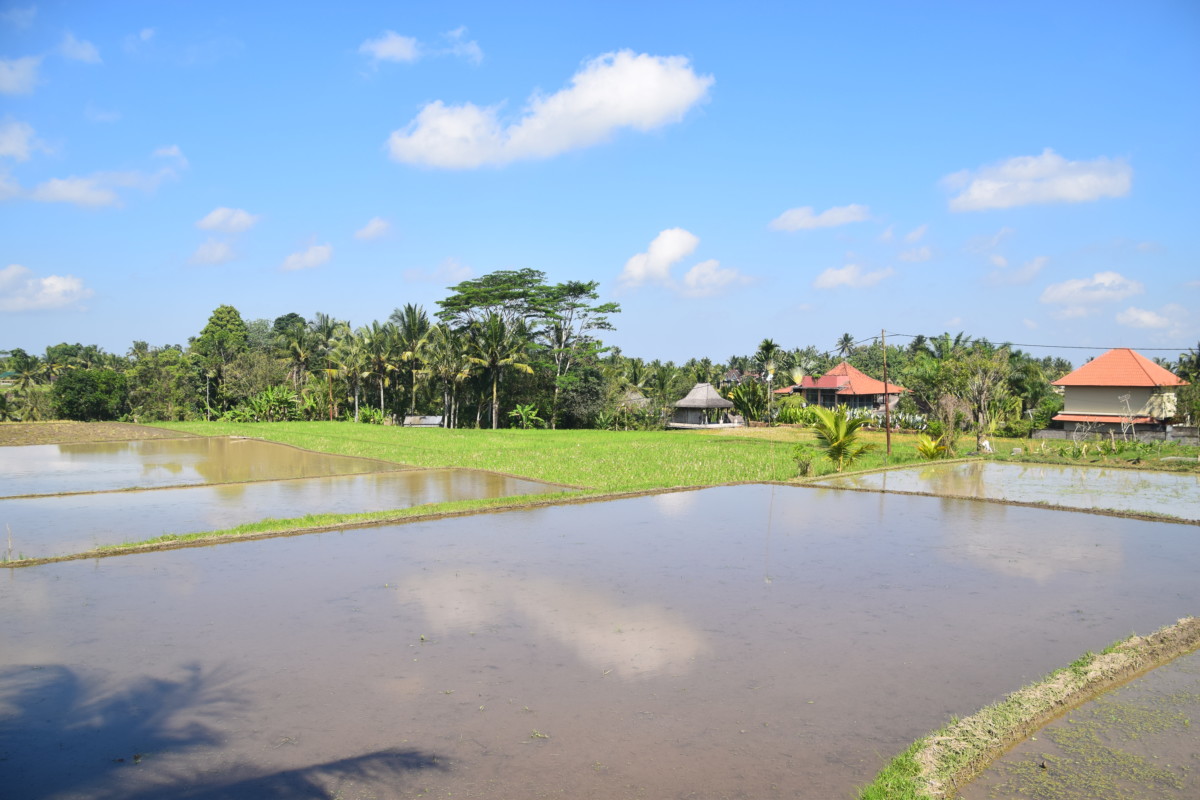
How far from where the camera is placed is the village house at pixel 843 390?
42.1 m

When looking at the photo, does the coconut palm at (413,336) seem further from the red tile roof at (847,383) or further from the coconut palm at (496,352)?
the red tile roof at (847,383)

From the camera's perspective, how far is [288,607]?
23.3 ft

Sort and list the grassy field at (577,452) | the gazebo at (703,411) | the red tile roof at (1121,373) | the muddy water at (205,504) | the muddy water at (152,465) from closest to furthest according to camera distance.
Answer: the muddy water at (205,504) < the muddy water at (152,465) < the grassy field at (577,452) < the red tile roof at (1121,373) < the gazebo at (703,411)

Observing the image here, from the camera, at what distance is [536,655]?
5840mm

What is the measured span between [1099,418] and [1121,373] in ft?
6.51

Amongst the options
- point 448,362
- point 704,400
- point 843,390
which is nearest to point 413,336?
point 448,362

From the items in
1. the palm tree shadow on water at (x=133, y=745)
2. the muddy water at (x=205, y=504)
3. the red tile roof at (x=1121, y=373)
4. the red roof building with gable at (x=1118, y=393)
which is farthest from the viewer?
the red tile roof at (x=1121, y=373)

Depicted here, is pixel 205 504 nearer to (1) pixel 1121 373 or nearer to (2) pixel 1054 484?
(2) pixel 1054 484

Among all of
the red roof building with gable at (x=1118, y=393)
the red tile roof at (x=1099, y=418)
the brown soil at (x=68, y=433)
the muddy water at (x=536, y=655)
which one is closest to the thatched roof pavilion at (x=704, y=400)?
the red tile roof at (x=1099, y=418)

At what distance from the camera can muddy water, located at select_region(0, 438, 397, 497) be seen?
16.4 meters

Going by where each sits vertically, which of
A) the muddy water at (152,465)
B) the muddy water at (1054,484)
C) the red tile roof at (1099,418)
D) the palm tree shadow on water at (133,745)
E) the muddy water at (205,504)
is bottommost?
the palm tree shadow on water at (133,745)

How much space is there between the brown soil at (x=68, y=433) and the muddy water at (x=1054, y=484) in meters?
27.3

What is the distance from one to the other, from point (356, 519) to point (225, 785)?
7501mm

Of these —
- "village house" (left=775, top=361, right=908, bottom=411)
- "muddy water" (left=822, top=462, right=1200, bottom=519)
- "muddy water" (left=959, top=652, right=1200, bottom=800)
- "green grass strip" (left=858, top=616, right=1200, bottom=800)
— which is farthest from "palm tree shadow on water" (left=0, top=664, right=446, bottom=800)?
"village house" (left=775, top=361, right=908, bottom=411)
